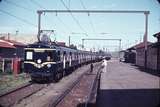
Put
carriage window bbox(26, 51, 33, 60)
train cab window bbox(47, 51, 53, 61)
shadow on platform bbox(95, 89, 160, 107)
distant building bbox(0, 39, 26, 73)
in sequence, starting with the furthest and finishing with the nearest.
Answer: distant building bbox(0, 39, 26, 73) → carriage window bbox(26, 51, 33, 60) → train cab window bbox(47, 51, 53, 61) → shadow on platform bbox(95, 89, 160, 107)

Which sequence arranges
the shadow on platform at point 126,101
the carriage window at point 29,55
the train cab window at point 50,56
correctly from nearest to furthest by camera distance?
the shadow on platform at point 126,101
the train cab window at point 50,56
the carriage window at point 29,55

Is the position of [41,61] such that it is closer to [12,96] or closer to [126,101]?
[12,96]

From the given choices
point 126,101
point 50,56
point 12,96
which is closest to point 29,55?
point 50,56

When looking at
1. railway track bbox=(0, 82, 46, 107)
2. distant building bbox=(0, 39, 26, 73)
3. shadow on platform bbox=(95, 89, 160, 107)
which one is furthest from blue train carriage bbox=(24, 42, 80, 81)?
distant building bbox=(0, 39, 26, 73)

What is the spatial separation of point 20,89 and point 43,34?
1052 cm

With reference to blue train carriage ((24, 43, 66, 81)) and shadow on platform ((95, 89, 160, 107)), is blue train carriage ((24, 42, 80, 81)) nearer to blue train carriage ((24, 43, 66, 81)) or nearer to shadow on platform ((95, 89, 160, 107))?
blue train carriage ((24, 43, 66, 81))

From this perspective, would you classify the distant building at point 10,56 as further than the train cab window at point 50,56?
Yes

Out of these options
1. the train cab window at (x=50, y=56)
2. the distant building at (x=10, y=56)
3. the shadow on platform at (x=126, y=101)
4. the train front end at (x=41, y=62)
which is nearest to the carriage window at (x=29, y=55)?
the train front end at (x=41, y=62)

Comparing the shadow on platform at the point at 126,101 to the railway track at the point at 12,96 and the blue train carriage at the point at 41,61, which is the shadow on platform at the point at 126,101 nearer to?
the railway track at the point at 12,96

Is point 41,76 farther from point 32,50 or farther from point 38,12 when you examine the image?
point 38,12

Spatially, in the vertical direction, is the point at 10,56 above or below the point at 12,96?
above

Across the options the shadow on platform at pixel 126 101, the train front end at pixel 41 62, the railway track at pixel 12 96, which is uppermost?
the train front end at pixel 41 62

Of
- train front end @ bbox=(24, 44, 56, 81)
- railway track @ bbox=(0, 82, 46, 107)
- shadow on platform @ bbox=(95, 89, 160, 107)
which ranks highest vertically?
train front end @ bbox=(24, 44, 56, 81)

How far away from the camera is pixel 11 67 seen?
91.9 ft
